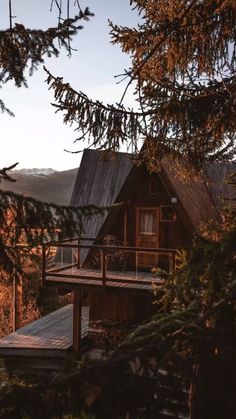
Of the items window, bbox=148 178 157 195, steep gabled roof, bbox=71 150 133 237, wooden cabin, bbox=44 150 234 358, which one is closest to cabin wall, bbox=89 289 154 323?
wooden cabin, bbox=44 150 234 358

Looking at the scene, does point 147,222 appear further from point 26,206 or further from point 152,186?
point 26,206

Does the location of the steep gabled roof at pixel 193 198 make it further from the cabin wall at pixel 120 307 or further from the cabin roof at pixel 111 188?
the cabin wall at pixel 120 307

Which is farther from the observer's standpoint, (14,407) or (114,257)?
(114,257)

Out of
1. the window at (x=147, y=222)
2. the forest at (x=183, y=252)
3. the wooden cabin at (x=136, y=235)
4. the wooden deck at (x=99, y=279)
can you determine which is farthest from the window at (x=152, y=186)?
the forest at (x=183, y=252)

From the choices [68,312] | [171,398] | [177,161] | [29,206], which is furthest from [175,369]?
[68,312]

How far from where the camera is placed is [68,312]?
2080cm

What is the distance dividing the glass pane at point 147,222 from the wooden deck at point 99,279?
170 centimetres

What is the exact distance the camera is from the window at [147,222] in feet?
51.8

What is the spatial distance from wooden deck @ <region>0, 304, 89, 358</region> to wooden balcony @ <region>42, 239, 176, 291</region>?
99.6 inches

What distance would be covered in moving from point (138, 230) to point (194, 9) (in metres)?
11.1

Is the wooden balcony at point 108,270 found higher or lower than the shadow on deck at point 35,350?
higher

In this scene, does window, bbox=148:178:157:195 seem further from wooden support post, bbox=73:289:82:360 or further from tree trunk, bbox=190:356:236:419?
tree trunk, bbox=190:356:236:419

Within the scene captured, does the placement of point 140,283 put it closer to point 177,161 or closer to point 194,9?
point 177,161

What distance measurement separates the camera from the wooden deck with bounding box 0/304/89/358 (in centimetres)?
1498
